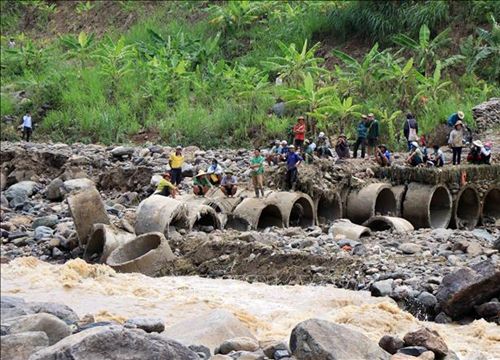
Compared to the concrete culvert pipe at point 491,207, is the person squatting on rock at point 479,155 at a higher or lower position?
higher

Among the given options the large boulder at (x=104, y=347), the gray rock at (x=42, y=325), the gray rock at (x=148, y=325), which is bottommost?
the gray rock at (x=148, y=325)

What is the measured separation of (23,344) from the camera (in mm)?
4363

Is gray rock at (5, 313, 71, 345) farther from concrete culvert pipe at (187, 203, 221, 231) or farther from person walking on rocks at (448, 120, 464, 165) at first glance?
person walking on rocks at (448, 120, 464, 165)

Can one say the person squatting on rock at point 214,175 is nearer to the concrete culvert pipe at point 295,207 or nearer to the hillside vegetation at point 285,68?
the concrete culvert pipe at point 295,207

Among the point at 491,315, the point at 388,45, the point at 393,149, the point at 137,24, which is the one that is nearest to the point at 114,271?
the point at 491,315

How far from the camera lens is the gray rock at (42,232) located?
42.3 ft

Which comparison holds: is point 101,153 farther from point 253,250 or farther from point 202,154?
point 253,250

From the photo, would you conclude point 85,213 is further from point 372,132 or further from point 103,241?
point 372,132

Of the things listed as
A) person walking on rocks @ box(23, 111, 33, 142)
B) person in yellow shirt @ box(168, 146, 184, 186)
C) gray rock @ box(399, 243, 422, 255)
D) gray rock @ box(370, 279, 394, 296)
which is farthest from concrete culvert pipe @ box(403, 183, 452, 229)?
person walking on rocks @ box(23, 111, 33, 142)

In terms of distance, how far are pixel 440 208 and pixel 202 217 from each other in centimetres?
546

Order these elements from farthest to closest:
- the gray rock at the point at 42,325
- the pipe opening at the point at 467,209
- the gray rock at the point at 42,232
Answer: the pipe opening at the point at 467,209 < the gray rock at the point at 42,232 < the gray rock at the point at 42,325

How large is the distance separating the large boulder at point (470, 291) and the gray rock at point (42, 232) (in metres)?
6.36

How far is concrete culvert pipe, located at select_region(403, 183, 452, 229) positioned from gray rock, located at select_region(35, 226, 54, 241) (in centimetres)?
688

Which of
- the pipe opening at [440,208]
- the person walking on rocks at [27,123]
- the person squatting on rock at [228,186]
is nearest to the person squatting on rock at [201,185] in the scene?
the person squatting on rock at [228,186]
